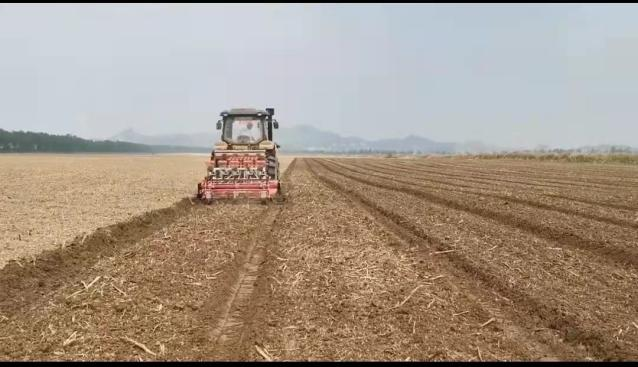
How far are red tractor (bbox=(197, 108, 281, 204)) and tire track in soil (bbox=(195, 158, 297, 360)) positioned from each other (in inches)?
279

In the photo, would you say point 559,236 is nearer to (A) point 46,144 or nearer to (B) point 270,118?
(B) point 270,118

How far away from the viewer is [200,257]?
858cm

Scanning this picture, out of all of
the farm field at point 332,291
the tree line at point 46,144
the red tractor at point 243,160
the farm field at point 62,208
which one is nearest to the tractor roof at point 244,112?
the red tractor at point 243,160

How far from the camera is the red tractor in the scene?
16.1m

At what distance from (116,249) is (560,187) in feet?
55.9

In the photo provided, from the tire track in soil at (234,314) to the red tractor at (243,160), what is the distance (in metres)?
7.09

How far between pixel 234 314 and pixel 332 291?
1369 mm

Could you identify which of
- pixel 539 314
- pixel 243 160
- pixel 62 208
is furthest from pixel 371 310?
pixel 243 160

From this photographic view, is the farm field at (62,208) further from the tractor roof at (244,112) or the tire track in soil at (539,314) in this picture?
the tire track in soil at (539,314)

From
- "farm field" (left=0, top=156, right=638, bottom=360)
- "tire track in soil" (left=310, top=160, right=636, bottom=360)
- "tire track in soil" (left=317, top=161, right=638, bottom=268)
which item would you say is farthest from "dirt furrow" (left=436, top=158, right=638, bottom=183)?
"tire track in soil" (left=310, top=160, right=636, bottom=360)

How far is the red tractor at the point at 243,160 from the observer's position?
16125 millimetres

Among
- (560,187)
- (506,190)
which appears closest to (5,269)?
(506,190)

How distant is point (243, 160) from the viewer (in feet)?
55.7

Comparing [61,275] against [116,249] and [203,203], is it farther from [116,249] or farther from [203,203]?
[203,203]
